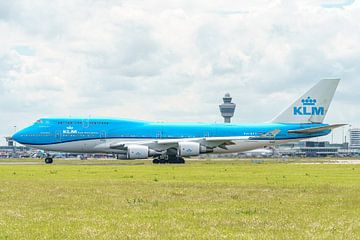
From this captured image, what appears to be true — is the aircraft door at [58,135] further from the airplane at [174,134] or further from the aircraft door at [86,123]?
the aircraft door at [86,123]

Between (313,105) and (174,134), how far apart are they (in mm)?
15794

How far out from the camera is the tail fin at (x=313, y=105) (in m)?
66.3

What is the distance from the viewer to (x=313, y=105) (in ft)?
218

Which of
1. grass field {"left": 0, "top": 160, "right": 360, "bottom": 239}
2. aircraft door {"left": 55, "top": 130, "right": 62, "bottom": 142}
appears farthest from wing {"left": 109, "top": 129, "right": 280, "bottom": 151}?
grass field {"left": 0, "top": 160, "right": 360, "bottom": 239}

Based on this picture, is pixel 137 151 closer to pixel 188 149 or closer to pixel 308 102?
pixel 188 149

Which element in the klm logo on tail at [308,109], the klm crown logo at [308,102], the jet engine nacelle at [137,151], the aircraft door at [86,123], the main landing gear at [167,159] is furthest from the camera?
the klm crown logo at [308,102]

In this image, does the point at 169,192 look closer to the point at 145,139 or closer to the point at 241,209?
the point at 241,209

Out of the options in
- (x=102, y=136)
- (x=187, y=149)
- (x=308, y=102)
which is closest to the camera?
(x=187, y=149)

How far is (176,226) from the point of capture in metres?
13.3

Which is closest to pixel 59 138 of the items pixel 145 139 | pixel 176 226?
pixel 145 139

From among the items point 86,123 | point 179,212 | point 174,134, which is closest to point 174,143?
point 174,134

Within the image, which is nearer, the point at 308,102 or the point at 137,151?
the point at 137,151

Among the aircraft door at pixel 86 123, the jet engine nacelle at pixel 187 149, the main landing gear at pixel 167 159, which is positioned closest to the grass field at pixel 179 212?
the jet engine nacelle at pixel 187 149

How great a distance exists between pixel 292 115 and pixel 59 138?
996 inches
